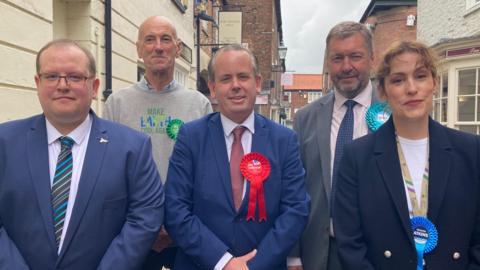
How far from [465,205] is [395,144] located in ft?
1.44

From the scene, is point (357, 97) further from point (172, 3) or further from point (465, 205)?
point (172, 3)

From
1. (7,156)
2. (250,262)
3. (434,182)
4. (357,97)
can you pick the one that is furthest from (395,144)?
(7,156)

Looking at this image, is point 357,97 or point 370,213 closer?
point 370,213

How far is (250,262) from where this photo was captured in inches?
82.5

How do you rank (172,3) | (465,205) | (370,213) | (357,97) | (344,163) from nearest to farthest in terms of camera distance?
(465,205) < (370,213) < (344,163) < (357,97) < (172,3)

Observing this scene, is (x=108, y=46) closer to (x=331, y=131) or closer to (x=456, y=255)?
(x=331, y=131)

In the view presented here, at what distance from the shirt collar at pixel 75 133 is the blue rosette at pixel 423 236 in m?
1.78

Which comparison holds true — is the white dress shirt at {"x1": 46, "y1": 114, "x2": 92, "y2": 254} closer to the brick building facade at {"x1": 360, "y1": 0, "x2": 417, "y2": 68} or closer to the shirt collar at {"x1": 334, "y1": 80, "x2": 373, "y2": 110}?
the shirt collar at {"x1": 334, "y1": 80, "x2": 373, "y2": 110}

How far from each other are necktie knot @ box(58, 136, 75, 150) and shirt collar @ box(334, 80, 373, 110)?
169 centimetres

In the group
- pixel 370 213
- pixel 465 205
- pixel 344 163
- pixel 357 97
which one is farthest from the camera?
pixel 357 97

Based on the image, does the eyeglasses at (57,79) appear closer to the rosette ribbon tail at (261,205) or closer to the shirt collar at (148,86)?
the shirt collar at (148,86)

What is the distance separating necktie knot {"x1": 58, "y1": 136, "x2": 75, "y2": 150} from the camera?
2.03m

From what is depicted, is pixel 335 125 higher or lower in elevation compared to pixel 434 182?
higher

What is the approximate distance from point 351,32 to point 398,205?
1129 millimetres
